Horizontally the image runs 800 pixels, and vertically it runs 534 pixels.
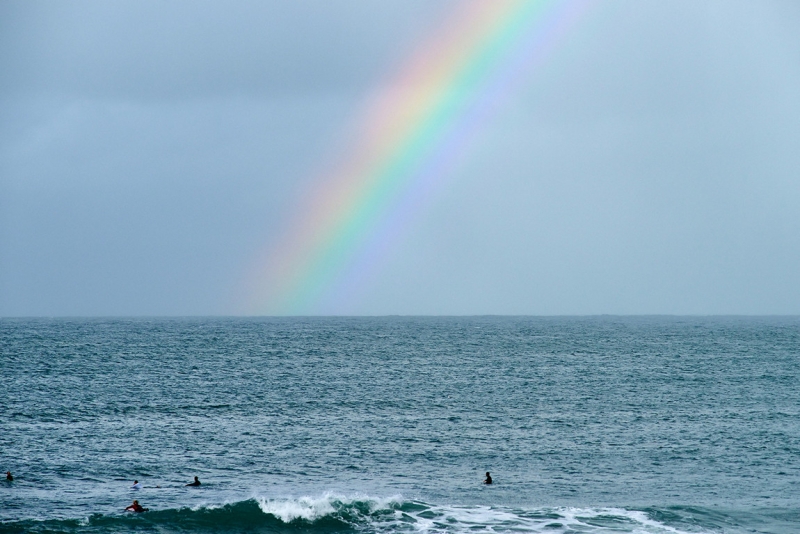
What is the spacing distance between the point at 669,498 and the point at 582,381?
59861 mm

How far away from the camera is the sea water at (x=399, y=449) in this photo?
4647cm

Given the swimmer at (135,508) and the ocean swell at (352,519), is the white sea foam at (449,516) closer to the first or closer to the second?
the ocean swell at (352,519)

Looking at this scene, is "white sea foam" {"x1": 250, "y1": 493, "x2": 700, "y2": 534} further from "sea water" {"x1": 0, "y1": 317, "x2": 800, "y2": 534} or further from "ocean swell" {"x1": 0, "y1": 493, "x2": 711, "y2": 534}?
"sea water" {"x1": 0, "y1": 317, "x2": 800, "y2": 534}

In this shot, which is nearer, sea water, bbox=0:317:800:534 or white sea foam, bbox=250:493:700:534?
white sea foam, bbox=250:493:700:534

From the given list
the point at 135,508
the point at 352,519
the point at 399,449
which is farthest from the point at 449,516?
the point at 399,449

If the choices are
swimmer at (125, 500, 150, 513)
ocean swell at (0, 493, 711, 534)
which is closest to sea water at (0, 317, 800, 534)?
ocean swell at (0, 493, 711, 534)

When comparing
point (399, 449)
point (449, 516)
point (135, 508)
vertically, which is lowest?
point (449, 516)

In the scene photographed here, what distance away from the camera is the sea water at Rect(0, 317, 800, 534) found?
4647cm

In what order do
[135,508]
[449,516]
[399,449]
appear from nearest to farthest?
[135,508], [449,516], [399,449]

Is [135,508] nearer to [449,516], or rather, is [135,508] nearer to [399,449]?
[449,516]

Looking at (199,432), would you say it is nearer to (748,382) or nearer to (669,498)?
(669,498)

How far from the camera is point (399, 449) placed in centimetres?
6388

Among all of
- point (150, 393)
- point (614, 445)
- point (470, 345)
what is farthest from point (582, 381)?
point (470, 345)

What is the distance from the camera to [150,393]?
96.5 metres
